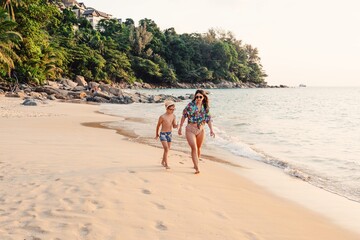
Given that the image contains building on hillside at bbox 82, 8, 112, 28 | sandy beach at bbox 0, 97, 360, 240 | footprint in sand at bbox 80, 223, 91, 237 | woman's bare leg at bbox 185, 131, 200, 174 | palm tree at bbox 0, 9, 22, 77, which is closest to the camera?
footprint in sand at bbox 80, 223, 91, 237

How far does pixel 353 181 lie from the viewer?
721 cm

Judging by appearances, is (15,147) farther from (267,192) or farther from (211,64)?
(211,64)

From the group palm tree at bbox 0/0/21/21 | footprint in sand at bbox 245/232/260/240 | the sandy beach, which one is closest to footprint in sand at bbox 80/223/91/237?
the sandy beach

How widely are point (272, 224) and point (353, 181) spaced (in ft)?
13.6

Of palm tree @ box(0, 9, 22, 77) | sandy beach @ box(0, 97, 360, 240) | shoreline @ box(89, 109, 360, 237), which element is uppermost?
palm tree @ box(0, 9, 22, 77)

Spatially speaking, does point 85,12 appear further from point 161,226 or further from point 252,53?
point 161,226

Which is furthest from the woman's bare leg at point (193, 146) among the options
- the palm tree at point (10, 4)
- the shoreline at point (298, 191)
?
the palm tree at point (10, 4)

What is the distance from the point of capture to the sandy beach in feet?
11.6

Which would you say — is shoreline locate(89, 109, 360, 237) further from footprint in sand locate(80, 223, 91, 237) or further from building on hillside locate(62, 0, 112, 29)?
building on hillside locate(62, 0, 112, 29)

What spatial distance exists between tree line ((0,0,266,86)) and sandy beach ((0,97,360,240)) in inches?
851

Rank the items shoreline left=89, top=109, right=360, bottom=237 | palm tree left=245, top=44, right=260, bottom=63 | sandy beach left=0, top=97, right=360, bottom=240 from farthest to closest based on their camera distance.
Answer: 1. palm tree left=245, top=44, right=260, bottom=63
2. shoreline left=89, top=109, right=360, bottom=237
3. sandy beach left=0, top=97, right=360, bottom=240

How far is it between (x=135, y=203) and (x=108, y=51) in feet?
212

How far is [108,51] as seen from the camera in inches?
2579

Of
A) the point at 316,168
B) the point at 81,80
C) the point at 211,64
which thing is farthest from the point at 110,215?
the point at 211,64
